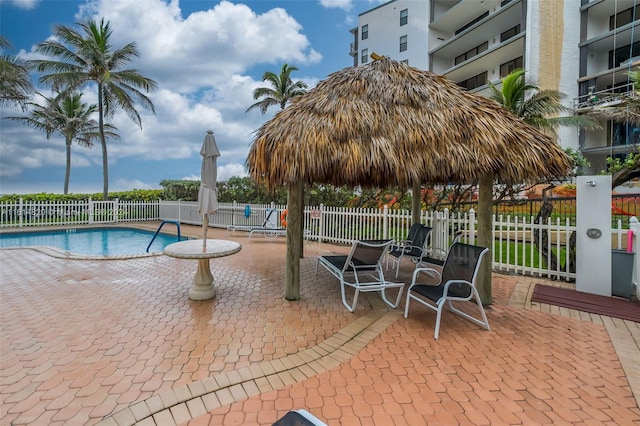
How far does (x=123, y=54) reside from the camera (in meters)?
19.1

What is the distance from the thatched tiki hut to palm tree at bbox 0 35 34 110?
732 inches

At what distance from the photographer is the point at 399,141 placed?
4.81 m

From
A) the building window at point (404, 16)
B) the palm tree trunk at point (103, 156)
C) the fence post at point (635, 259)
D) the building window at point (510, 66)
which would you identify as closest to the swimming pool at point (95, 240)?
the palm tree trunk at point (103, 156)

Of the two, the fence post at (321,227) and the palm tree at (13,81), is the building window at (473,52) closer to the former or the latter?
the fence post at (321,227)

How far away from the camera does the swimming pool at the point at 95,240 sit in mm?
12348

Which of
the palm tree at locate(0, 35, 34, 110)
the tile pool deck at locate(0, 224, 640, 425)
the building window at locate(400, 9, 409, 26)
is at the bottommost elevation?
the tile pool deck at locate(0, 224, 640, 425)

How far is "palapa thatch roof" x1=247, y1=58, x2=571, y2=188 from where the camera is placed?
4707mm

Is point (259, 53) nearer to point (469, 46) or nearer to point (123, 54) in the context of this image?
point (123, 54)

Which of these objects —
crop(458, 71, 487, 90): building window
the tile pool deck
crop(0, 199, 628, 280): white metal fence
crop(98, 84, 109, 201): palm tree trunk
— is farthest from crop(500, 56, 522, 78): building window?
crop(98, 84, 109, 201): palm tree trunk

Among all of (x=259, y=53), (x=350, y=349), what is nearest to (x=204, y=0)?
(x=259, y=53)

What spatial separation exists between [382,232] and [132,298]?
7534mm

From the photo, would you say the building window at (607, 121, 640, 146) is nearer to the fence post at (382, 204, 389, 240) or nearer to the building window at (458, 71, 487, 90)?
the building window at (458, 71, 487, 90)

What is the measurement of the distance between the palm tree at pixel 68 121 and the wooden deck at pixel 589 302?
32.3 meters

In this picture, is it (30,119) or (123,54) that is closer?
(123,54)
